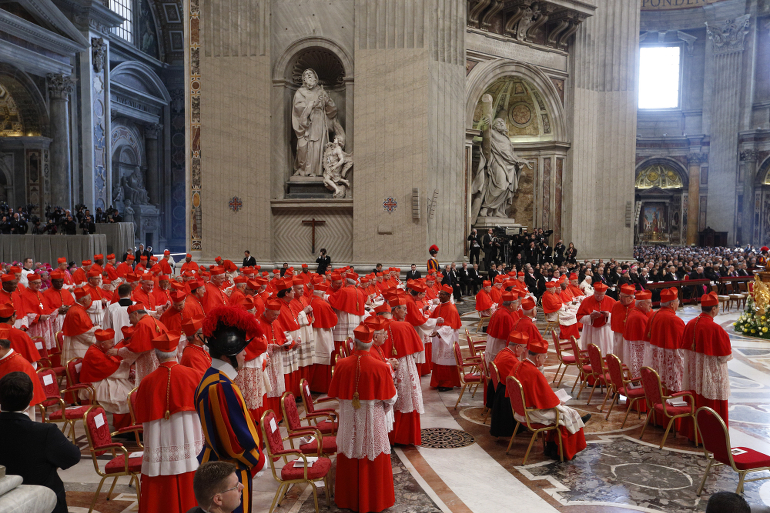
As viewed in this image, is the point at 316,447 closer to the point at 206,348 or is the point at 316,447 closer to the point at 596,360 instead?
the point at 206,348

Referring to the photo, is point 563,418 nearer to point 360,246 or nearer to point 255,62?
point 360,246

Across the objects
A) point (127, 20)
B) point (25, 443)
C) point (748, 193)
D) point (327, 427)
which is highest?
point (127, 20)

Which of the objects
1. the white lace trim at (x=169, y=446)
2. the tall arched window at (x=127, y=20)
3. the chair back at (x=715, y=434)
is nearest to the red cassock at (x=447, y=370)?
the chair back at (x=715, y=434)

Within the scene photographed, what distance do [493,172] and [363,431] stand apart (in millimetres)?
19222

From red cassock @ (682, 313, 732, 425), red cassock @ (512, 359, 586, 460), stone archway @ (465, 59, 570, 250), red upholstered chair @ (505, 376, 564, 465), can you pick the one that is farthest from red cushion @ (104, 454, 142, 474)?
stone archway @ (465, 59, 570, 250)

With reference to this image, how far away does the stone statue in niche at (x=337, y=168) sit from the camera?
20172 mm

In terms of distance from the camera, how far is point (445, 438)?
314 inches

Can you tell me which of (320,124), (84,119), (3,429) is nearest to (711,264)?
(320,124)

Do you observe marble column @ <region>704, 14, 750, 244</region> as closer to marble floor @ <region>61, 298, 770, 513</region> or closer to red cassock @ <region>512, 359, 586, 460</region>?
marble floor @ <region>61, 298, 770, 513</region>

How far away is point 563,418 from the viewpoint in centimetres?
697

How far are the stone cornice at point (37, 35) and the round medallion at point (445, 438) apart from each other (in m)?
25.8

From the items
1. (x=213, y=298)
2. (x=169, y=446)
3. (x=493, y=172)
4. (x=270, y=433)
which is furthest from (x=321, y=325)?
(x=493, y=172)

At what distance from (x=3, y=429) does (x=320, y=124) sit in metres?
17.4

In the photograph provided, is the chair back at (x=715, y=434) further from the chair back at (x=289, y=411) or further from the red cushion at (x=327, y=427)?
the chair back at (x=289, y=411)
